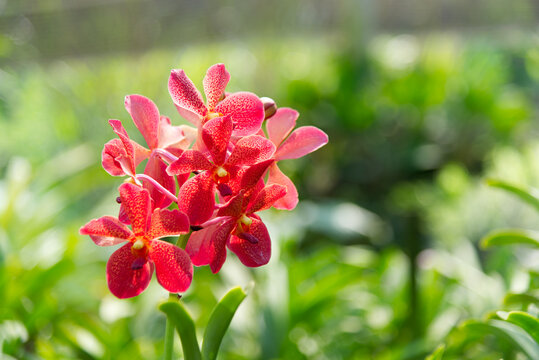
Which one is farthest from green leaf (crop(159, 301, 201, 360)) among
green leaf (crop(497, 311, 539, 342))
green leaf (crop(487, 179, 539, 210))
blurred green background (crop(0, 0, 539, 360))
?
blurred green background (crop(0, 0, 539, 360))

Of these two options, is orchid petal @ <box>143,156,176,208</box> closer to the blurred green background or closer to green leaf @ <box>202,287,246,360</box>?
green leaf @ <box>202,287,246,360</box>

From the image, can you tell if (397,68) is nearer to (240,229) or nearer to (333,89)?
(333,89)

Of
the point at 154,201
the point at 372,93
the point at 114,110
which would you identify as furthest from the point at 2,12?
the point at 154,201

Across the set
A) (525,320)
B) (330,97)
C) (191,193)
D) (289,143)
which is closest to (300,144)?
(289,143)

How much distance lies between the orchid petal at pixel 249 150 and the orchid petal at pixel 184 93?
0.17 feet

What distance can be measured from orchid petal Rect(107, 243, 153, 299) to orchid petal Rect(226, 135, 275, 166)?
100mm

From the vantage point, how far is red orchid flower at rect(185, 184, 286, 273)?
0.40 meters

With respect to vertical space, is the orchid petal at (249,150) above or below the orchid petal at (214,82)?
below

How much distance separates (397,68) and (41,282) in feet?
6.84

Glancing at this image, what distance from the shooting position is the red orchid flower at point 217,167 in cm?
39

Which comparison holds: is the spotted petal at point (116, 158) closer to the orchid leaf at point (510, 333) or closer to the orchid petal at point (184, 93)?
the orchid petal at point (184, 93)

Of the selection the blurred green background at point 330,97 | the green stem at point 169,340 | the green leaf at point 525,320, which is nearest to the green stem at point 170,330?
the green stem at point 169,340

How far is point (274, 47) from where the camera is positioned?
246cm

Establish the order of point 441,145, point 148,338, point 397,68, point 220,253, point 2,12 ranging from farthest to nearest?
point 397,68, point 441,145, point 2,12, point 148,338, point 220,253
